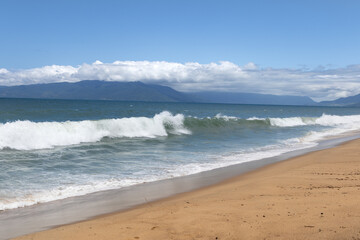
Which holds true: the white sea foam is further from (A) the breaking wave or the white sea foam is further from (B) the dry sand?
(B) the dry sand

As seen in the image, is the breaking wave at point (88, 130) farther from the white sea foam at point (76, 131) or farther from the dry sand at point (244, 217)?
the dry sand at point (244, 217)

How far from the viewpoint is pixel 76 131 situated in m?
21.0

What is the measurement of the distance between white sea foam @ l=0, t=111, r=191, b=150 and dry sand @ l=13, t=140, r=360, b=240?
12.1 m

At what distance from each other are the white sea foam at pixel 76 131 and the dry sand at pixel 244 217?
12064mm

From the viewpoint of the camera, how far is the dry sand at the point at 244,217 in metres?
4.73

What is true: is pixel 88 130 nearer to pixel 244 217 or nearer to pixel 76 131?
pixel 76 131

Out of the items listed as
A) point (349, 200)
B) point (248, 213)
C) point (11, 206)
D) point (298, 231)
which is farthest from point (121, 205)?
point (349, 200)

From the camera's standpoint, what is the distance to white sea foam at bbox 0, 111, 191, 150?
56.1 feet

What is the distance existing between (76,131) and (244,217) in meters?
17.1

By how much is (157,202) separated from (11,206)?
2.89 m

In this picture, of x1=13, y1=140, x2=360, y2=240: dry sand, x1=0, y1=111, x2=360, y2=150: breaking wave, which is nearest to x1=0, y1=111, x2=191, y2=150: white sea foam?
x1=0, y1=111, x2=360, y2=150: breaking wave

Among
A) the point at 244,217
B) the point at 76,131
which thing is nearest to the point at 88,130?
the point at 76,131

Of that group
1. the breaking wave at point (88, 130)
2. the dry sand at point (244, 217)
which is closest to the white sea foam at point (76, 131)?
the breaking wave at point (88, 130)

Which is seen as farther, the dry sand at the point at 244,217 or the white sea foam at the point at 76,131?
the white sea foam at the point at 76,131
